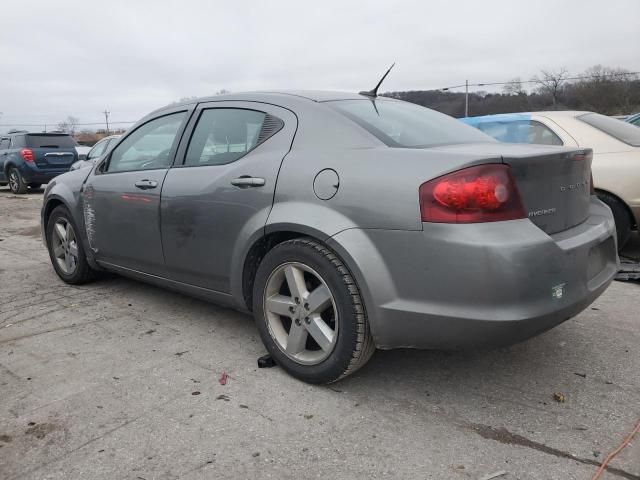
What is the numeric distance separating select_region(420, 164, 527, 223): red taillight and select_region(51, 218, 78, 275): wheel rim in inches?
134

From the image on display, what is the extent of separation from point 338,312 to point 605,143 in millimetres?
3834

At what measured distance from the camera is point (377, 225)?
2498mm

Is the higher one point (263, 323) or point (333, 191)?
point (333, 191)

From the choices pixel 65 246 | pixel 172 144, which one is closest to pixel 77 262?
pixel 65 246

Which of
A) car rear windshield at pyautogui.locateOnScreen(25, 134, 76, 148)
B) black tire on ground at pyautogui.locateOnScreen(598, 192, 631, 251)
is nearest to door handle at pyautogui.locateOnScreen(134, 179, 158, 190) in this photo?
black tire on ground at pyautogui.locateOnScreen(598, 192, 631, 251)

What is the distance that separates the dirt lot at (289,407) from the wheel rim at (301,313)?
20 centimetres

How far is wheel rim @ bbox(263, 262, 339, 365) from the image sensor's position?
2.76 meters

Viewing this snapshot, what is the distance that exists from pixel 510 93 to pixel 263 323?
45.3 meters

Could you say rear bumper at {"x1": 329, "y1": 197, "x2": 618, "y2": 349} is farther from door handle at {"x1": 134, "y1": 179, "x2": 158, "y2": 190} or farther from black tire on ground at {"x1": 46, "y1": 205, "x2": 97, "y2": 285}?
black tire on ground at {"x1": 46, "y1": 205, "x2": 97, "y2": 285}

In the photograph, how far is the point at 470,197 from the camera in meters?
2.33

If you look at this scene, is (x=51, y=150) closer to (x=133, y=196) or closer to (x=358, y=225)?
(x=133, y=196)

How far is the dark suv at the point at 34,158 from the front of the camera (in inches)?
559

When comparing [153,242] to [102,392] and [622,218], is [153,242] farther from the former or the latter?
[622,218]

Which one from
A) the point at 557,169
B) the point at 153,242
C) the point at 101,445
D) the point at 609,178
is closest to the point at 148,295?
the point at 153,242
